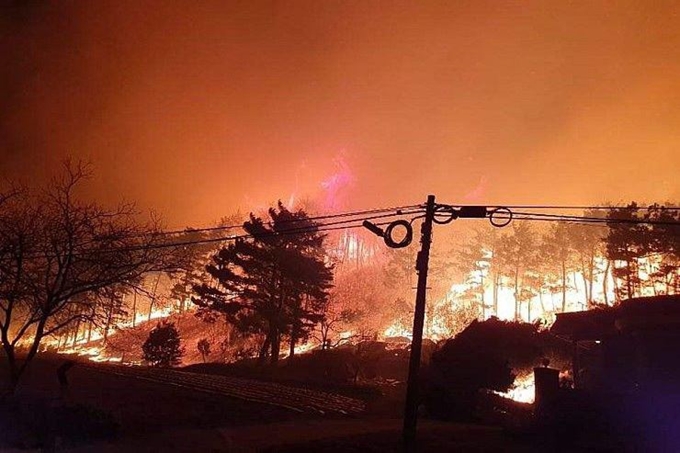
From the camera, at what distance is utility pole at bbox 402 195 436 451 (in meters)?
13.8

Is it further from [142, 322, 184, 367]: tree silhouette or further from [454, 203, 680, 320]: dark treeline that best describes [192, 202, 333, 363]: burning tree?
[454, 203, 680, 320]: dark treeline

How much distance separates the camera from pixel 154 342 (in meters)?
46.0

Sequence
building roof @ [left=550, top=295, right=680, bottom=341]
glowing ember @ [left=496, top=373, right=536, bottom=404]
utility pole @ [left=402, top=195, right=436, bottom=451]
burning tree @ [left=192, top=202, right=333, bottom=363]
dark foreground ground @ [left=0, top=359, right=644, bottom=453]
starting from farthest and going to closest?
1. burning tree @ [left=192, top=202, right=333, bottom=363]
2. glowing ember @ [left=496, top=373, right=536, bottom=404]
3. building roof @ [left=550, top=295, right=680, bottom=341]
4. dark foreground ground @ [left=0, top=359, right=644, bottom=453]
5. utility pole @ [left=402, top=195, right=436, bottom=451]

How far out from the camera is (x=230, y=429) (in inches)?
679

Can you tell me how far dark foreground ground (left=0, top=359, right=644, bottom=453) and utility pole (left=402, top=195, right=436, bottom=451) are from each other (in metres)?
1.89

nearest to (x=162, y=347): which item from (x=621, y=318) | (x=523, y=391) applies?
(x=523, y=391)

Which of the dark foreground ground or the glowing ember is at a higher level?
the glowing ember

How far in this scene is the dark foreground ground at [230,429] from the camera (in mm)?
14586

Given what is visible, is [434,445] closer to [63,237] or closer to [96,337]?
[63,237]

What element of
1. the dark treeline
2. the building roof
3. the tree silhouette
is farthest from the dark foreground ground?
the dark treeline

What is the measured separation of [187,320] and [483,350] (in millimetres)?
77322

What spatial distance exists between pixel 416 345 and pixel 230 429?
8.25 meters

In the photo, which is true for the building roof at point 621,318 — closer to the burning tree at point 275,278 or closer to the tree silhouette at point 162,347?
the burning tree at point 275,278

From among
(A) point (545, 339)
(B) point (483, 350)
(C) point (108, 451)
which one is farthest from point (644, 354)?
(C) point (108, 451)
